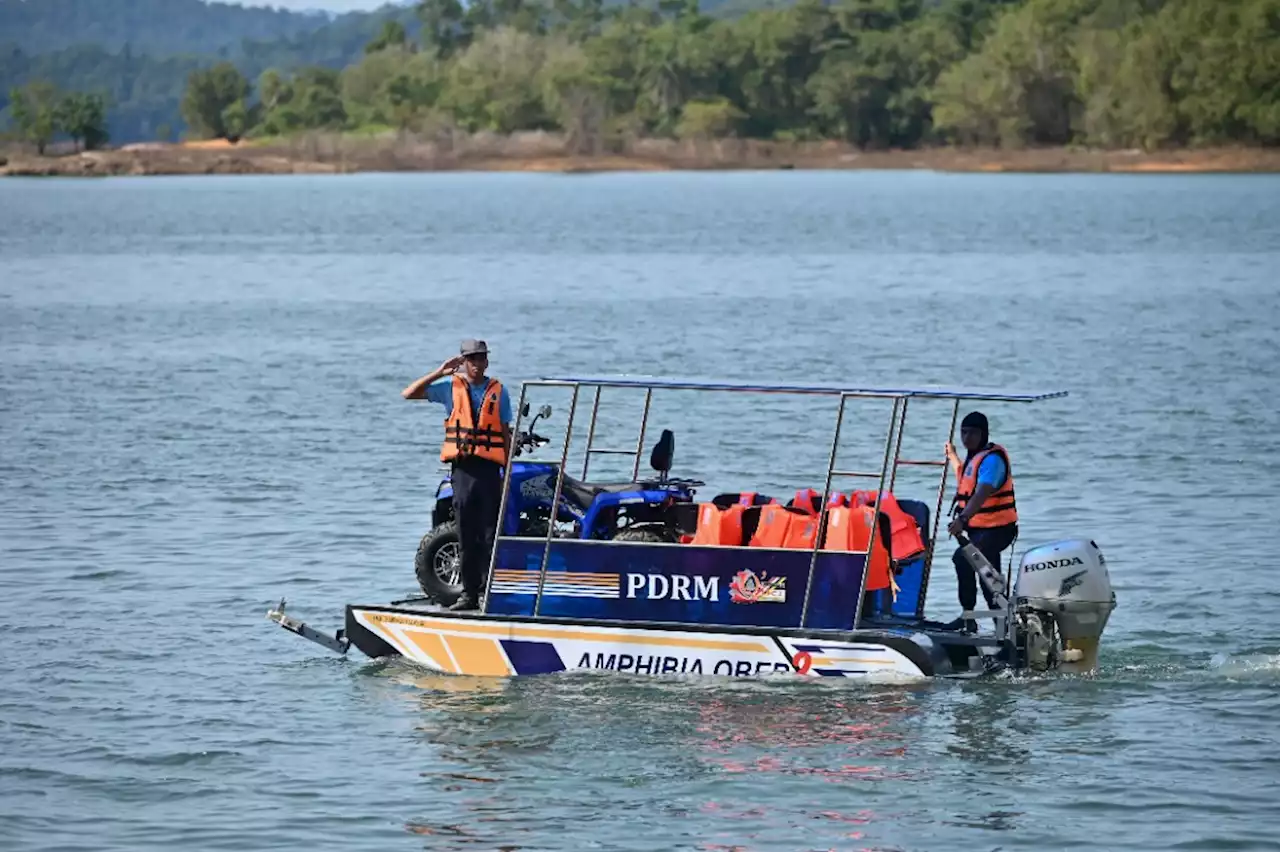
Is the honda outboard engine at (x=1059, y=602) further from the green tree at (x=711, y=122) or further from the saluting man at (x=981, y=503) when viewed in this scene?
the green tree at (x=711, y=122)

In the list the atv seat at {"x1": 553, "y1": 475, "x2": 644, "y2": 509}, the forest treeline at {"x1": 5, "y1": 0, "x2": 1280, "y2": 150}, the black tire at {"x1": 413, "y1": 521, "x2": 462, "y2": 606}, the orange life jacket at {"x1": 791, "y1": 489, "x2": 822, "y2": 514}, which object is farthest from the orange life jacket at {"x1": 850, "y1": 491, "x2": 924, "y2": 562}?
the forest treeline at {"x1": 5, "y1": 0, "x2": 1280, "y2": 150}

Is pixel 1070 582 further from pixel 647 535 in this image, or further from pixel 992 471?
pixel 647 535

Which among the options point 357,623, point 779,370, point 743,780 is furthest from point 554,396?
point 743,780

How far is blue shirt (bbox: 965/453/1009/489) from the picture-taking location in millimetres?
15117

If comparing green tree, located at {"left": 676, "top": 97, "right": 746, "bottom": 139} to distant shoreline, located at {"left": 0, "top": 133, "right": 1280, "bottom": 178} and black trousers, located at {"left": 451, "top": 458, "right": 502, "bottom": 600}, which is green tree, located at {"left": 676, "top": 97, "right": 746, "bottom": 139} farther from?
black trousers, located at {"left": 451, "top": 458, "right": 502, "bottom": 600}

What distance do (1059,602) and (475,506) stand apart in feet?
A: 12.9

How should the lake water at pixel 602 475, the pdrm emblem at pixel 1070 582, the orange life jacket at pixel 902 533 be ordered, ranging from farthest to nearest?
the orange life jacket at pixel 902 533, the pdrm emblem at pixel 1070 582, the lake water at pixel 602 475

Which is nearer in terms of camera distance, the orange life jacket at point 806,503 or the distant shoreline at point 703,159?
the orange life jacket at point 806,503

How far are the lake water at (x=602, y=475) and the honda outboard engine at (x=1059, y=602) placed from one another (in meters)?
0.29

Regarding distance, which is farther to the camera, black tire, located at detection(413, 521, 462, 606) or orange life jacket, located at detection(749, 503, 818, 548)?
black tire, located at detection(413, 521, 462, 606)

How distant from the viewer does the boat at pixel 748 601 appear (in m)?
14.7

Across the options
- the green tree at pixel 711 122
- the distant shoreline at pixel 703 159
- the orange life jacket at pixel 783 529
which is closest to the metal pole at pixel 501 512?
the orange life jacket at pixel 783 529

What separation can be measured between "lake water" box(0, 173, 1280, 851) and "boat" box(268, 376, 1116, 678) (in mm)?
223

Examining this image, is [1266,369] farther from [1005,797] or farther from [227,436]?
[1005,797]
